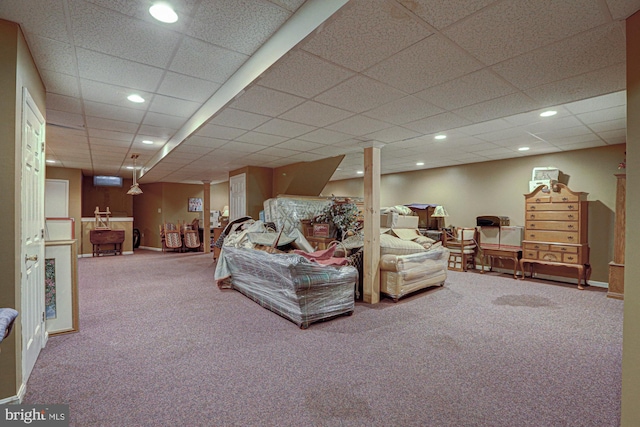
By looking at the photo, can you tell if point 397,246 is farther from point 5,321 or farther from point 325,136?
point 5,321

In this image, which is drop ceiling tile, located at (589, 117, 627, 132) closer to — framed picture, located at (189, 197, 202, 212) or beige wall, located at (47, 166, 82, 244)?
framed picture, located at (189, 197, 202, 212)

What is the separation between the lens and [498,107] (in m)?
2.90

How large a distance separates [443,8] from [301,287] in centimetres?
258

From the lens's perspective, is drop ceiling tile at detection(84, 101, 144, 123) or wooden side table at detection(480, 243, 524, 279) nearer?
drop ceiling tile at detection(84, 101, 144, 123)

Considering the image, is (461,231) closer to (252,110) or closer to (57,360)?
(252,110)

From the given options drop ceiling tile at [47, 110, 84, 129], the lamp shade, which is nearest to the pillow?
the lamp shade

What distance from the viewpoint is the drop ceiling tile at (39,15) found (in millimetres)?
1728

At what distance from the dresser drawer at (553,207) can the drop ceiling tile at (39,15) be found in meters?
Answer: 6.66

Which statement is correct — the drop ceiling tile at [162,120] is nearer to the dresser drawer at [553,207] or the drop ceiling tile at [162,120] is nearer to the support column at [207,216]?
the support column at [207,216]

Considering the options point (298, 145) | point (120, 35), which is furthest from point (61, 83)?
point (298, 145)

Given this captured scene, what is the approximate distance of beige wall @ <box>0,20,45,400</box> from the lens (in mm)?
1818

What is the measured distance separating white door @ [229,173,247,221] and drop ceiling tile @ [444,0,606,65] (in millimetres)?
5679

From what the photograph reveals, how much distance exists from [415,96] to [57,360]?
374 centimetres

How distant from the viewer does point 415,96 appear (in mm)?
2645
